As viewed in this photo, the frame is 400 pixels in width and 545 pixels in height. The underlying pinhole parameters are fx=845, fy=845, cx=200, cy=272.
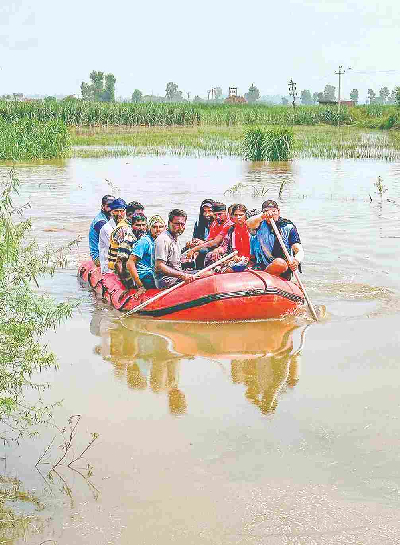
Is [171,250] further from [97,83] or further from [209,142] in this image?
[97,83]

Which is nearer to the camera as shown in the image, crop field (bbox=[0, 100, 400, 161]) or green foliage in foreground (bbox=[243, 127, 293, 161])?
green foliage in foreground (bbox=[243, 127, 293, 161])

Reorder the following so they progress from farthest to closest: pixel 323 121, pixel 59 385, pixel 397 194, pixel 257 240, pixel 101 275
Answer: pixel 323 121, pixel 397 194, pixel 101 275, pixel 257 240, pixel 59 385

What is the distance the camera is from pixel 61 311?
505cm

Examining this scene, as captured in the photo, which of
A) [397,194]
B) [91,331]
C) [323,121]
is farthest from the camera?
[323,121]

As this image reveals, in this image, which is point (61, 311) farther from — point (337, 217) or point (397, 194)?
Result: point (397, 194)

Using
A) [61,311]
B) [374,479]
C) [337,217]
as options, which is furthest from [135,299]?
[337,217]

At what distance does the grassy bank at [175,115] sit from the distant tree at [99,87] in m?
50.7

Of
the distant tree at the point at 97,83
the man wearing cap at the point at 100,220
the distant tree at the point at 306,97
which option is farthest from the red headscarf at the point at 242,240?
the distant tree at the point at 306,97

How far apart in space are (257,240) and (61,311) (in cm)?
419

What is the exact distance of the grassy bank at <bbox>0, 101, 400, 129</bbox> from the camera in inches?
1591

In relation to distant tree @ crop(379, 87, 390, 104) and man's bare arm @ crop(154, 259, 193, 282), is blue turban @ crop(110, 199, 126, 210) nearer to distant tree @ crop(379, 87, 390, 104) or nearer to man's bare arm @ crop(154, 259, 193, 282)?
man's bare arm @ crop(154, 259, 193, 282)

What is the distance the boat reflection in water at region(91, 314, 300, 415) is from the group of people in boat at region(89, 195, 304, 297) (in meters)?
0.53

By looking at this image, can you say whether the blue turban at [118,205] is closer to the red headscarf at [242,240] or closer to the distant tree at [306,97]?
the red headscarf at [242,240]

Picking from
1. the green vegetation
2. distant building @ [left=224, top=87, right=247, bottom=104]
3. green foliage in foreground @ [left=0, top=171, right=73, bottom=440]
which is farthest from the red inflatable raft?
distant building @ [left=224, top=87, right=247, bottom=104]
